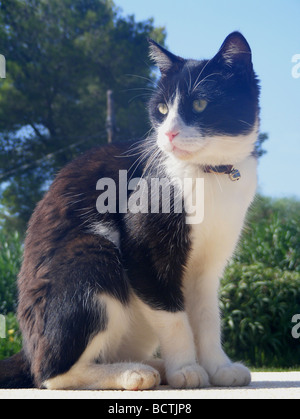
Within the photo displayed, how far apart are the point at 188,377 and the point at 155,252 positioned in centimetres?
57

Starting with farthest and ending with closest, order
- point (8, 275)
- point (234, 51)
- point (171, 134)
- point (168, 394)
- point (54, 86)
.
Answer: point (54, 86)
point (8, 275)
point (234, 51)
point (171, 134)
point (168, 394)

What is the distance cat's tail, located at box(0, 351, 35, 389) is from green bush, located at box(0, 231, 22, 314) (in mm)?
3410

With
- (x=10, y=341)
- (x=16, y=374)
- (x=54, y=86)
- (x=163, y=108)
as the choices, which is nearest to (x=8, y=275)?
(x=10, y=341)

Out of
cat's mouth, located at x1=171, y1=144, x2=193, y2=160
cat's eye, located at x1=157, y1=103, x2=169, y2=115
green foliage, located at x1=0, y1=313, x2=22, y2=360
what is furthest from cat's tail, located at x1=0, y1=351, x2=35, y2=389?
green foliage, located at x1=0, y1=313, x2=22, y2=360

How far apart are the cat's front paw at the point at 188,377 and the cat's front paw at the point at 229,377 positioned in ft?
0.50

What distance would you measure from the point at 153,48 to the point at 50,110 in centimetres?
1148

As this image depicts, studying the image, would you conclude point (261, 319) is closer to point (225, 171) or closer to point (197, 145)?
point (225, 171)

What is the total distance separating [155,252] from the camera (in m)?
2.36

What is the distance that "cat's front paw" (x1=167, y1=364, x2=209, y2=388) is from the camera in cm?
229
